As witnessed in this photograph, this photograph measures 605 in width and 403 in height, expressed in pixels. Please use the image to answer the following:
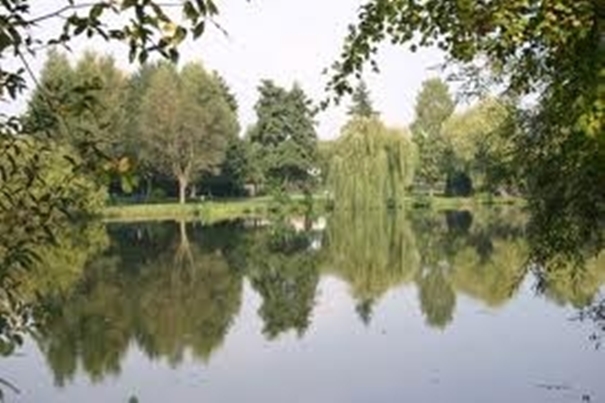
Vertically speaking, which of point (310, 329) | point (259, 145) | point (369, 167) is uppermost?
point (259, 145)

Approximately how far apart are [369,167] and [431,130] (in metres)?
38.8

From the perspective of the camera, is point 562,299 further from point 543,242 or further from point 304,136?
point 304,136

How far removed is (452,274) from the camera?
2673 cm

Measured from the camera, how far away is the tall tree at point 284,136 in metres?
67.4

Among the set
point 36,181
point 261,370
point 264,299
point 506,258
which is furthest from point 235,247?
point 36,181

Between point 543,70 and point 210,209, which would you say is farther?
point 210,209

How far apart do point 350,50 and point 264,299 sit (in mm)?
19253

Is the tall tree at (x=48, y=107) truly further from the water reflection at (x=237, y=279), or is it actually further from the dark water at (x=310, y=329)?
the water reflection at (x=237, y=279)

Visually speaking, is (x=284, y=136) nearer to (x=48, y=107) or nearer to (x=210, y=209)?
(x=210, y=209)

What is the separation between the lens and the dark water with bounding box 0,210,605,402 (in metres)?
13.8

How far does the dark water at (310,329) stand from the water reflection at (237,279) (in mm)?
71

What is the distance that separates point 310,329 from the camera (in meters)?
19.4

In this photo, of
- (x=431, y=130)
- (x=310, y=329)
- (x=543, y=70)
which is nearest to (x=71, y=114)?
(x=543, y=70)

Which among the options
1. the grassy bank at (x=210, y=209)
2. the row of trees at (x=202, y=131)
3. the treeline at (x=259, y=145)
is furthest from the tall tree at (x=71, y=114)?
the grassy bank at (x=210, y=209)
